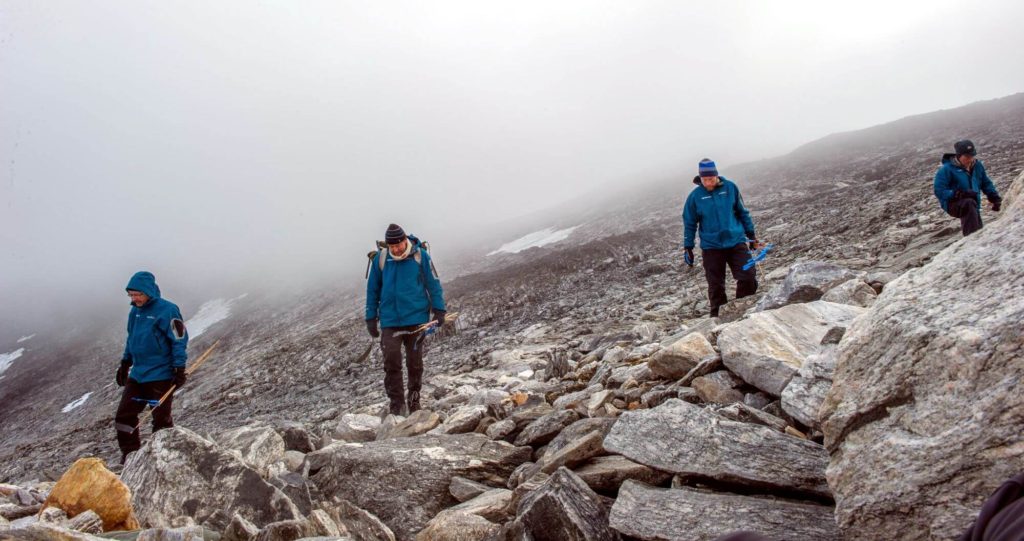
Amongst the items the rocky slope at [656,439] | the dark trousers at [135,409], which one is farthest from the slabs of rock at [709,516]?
the dark trousers at [135,409]

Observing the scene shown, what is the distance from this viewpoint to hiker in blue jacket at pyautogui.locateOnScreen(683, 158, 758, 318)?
9086 millimetres

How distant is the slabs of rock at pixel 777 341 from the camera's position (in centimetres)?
466

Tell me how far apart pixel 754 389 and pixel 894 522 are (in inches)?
96.3

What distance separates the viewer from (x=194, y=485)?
4.88 meters

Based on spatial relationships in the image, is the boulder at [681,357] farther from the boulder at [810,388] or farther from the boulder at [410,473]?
the boulder at [410,473]

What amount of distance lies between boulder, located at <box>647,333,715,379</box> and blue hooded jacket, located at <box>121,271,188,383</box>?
284 inches

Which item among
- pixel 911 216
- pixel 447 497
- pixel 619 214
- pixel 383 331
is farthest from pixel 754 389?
pixel 619 214

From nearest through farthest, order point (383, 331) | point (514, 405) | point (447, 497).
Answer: point (447, 497)
point (514, 405)
point (383, 331)

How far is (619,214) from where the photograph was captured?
150 feet

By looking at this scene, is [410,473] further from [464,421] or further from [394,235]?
[394,235]

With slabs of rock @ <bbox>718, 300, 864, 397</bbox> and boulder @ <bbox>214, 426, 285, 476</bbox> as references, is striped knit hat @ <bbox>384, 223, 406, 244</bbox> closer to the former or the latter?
boulder @ <bbox>214, 426, 285, 476</bbox>

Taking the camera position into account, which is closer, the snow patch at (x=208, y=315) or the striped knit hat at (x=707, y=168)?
the striped knit hat at (x=707, y=168)

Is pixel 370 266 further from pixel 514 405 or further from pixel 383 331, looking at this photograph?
pixel 514 405

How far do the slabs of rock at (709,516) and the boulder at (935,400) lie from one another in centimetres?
32
